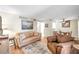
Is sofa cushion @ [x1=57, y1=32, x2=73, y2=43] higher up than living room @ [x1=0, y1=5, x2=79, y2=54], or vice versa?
living room @ [x1=0, y1=5, x2=79, y2=54]

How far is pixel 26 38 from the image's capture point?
1.99 meters

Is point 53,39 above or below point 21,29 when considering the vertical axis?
below

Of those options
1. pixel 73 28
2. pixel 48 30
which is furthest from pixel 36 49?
pixel 73 28

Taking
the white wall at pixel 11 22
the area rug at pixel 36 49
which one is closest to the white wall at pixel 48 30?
the area rug at pixel 36 49

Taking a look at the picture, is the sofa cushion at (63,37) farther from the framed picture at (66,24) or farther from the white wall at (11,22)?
the white wall at (11,22)

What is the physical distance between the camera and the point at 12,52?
1.92 meters

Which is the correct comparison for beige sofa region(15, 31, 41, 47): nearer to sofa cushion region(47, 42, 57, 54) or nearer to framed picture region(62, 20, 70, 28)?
sofa cushion region(47, 42, 57, 54)

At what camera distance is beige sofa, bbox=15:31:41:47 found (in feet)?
6.33

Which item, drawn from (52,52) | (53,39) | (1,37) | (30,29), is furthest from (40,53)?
(1,37)

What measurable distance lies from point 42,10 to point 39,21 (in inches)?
8.8

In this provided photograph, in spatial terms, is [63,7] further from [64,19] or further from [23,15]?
[23,15]

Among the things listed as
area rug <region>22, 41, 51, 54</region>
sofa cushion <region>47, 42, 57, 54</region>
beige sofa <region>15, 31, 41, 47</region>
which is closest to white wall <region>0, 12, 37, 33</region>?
Answer: beige sofa <region>15, 31, 41, 47</region>

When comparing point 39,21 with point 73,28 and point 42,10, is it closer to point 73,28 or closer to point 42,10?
point 42,10
